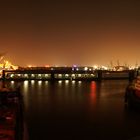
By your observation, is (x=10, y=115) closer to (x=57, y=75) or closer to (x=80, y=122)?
(x=80, y=122)

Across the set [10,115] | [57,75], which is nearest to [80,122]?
[10,115]

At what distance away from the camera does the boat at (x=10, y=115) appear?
4.30 metres

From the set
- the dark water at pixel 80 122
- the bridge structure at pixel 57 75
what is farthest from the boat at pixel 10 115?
the bridge structure at pixel 57 75

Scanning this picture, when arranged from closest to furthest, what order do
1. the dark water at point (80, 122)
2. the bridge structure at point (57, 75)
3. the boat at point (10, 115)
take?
the boat at point (10, 115)
the dark water at point (80, 122)
the bridge structure at point (57, 75)

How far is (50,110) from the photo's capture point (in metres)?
9.64

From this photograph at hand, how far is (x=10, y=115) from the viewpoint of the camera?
6.72 metres

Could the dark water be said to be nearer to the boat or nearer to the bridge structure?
the boat

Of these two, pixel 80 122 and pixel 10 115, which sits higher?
pixel 10 115

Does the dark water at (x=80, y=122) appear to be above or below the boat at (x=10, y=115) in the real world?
below

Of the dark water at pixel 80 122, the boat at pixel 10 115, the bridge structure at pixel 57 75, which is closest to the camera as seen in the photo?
the boat at pixel 10 115

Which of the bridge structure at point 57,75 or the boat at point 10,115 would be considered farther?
the bridge structure at point 57,75

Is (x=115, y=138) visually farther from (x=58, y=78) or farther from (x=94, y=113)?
(x=58, y=78)

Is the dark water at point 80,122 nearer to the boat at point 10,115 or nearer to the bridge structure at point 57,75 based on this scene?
the boat at point 10,115

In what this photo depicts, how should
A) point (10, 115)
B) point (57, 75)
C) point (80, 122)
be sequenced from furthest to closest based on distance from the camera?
1. point (57, 75)
2. point (80, 122)
3. point (10, 115)
